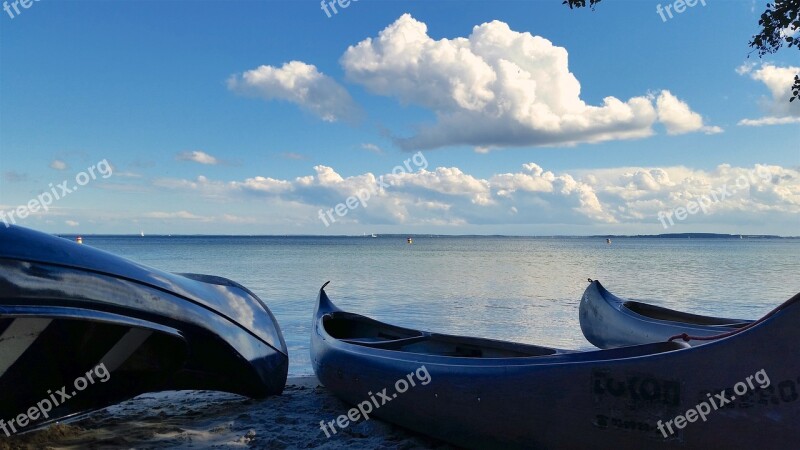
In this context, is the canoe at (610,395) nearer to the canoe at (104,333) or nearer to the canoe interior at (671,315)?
the canoe at (104,333)

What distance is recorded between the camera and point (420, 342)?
24.0ft

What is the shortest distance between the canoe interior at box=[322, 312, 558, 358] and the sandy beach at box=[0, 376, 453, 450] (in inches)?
40.0

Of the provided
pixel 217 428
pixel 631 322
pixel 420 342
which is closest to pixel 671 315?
pixel 631 322

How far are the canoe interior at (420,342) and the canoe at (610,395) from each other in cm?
59

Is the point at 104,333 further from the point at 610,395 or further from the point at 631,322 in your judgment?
the point at 631,322

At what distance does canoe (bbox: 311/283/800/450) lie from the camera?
145 inches

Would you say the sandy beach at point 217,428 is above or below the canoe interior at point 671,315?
below

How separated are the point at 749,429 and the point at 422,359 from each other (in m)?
2.76

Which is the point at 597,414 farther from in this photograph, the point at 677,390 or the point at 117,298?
the point at 117,298

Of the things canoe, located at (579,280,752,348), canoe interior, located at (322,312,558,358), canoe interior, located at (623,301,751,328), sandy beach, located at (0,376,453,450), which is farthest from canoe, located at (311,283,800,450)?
canoe interior, located at (623,301,751,328)

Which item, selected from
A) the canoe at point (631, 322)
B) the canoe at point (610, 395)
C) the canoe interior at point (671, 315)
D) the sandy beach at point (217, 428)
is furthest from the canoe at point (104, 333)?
the canoe interior at point (671, 315)

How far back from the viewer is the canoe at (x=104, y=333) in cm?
415

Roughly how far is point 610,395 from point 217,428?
3.91 meters

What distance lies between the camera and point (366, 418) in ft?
20.4
